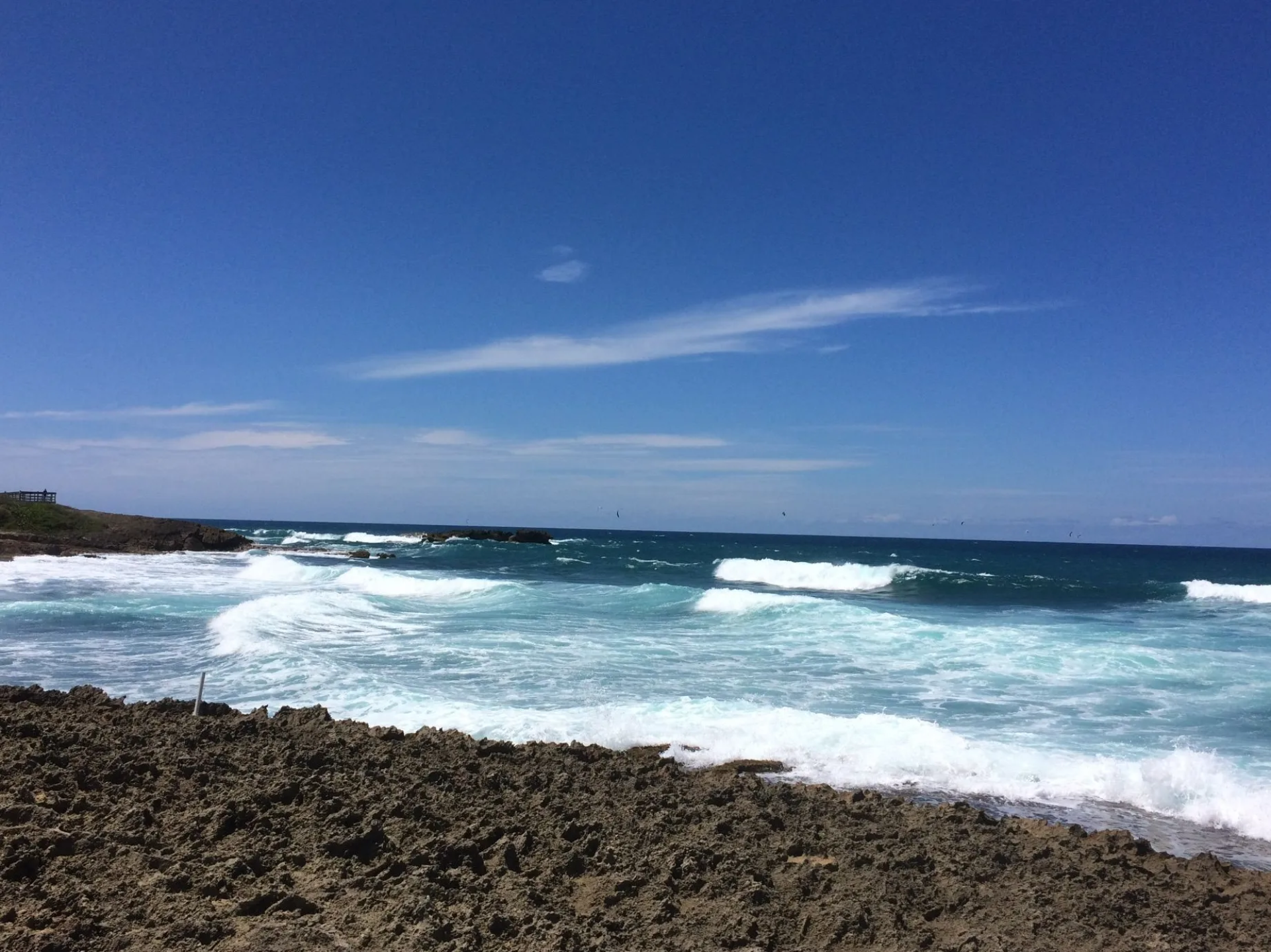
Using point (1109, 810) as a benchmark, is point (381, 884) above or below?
above

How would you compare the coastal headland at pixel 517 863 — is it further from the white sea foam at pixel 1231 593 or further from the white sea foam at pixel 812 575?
the white sea foam at pixel 1231 593

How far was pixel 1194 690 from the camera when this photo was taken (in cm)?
1438

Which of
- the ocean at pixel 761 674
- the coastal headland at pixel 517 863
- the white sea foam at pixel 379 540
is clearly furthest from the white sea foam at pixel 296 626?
the white sea foam at pixel 379 540

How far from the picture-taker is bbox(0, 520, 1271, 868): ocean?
28.7ft

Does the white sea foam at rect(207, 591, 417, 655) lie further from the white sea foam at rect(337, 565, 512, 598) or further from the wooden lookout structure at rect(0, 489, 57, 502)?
the wooden lookout structure at rect(0, 489, 57, 502)

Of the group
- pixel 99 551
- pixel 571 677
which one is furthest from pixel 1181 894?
pixel 99 551

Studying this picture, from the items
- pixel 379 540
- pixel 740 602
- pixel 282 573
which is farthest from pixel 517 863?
pixel 379 540

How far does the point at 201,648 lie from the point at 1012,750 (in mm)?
13028

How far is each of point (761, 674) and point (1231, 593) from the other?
42.7m

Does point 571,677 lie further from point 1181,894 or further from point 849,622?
point 849,622

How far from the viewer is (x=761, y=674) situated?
1464 cm

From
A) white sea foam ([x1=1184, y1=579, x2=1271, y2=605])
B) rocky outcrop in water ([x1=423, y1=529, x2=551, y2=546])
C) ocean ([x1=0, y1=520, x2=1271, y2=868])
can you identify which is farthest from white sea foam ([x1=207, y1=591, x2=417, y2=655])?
rocky outcrop in water ([x1=423, y1=529, x2=551, y2=546])

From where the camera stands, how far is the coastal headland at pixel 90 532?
4125 centimetres

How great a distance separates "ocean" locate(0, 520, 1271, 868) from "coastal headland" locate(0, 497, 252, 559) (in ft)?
31.6
